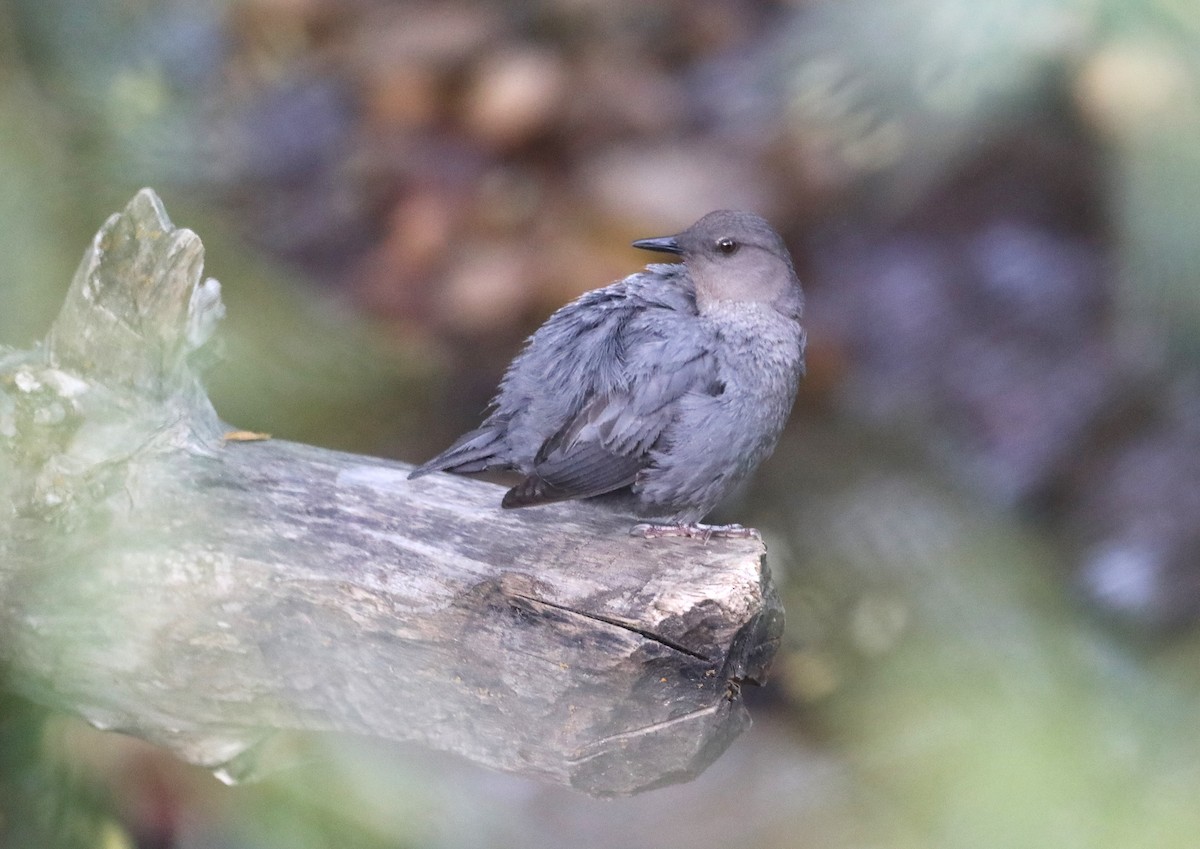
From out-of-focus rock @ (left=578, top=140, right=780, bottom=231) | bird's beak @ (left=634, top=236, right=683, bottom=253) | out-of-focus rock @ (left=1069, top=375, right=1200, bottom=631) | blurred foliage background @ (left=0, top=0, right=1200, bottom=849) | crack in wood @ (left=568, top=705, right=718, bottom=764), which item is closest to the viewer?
blurred foliage background @ (left=0, top=0, right=1200, bottom=849)

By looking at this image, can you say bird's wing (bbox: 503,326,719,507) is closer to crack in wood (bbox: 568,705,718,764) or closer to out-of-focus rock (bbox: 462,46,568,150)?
crack in wood (bbox: 568,705,718,764)

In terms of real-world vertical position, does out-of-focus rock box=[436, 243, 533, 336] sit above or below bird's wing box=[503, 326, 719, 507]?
above

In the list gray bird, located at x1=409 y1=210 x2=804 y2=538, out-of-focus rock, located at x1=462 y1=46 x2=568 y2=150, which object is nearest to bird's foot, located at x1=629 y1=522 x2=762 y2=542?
gray bird, located at x1=409 y1=210 x2=804 y2=538

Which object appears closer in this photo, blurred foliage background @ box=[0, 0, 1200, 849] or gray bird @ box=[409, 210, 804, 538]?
blurred foliage background @ box=[0, 0, 1200, 849]

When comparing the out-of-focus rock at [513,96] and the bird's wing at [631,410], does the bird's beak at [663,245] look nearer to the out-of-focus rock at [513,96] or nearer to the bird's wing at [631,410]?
the bird's wing at [631,410]

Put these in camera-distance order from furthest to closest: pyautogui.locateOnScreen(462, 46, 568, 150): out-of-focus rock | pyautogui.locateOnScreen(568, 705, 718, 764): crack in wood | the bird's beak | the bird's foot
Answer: pyautogui.locateOnScreen(462, 46, 568, 150): out-of-focus rock, the bird's beak, the bird's foot, pyautogui.locateOnScreen(568, 705, 718, 764): crack in wood

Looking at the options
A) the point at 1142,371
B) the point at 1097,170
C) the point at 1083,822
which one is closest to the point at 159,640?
the point at 1083,822

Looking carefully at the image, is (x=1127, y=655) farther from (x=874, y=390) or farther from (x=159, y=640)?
(x=159, y=640)
